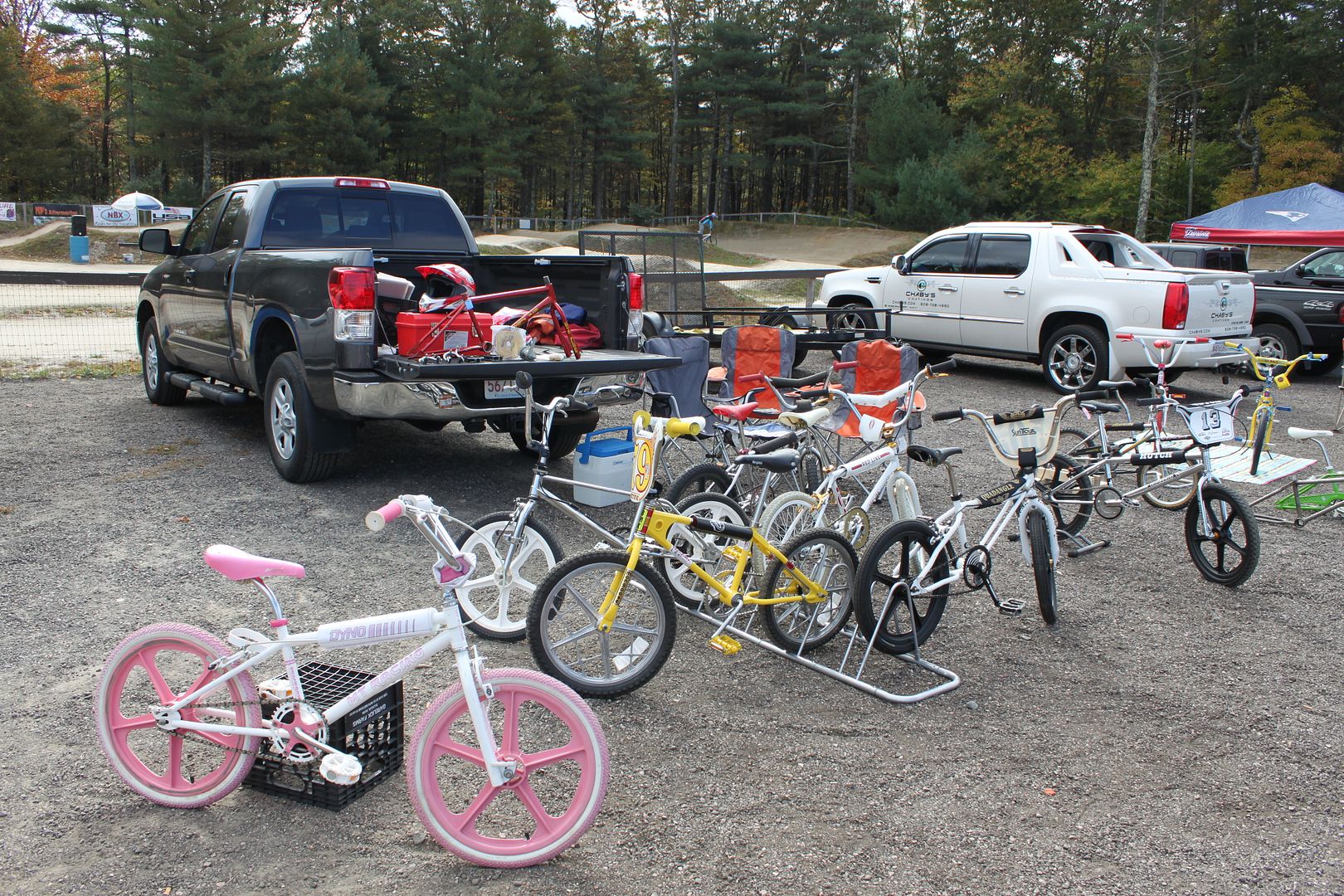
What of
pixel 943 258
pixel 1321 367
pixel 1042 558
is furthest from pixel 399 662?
pixel 1321 367

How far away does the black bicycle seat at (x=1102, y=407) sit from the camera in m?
5.66

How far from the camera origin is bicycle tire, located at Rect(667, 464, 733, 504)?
503 centimetres

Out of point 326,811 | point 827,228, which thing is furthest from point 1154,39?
point 326,811

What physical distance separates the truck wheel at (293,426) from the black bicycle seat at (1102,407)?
449 cm

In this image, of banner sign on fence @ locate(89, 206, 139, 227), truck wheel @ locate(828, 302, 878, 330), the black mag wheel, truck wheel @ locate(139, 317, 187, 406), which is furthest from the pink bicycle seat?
banner sign on fence @ locate(89, 206, 139, 227)

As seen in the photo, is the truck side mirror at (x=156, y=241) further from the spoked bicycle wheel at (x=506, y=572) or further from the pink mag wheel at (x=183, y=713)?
the pink mag wheel at (x=183, y=713)

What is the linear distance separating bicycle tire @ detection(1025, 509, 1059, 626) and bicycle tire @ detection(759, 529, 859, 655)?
82 cm

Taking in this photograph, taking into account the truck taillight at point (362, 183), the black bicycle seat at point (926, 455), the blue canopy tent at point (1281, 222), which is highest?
the blue canopy tent at point (1281, 222)

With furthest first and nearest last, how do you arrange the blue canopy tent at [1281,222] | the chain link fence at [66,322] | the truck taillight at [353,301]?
the blue canopy tent at [1281,222] → the chain link fence at [66,322] → the truck taillight at [353,301]

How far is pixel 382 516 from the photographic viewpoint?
9.00 feet

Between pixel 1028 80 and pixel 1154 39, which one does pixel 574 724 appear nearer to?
pixel 1154 39

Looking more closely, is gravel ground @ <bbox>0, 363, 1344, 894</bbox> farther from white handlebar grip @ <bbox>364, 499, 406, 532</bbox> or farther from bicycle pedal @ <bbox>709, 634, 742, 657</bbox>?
white handlebar grip @ <bbox>364, 499, 406, 532</bbox>

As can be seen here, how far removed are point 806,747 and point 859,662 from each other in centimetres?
87

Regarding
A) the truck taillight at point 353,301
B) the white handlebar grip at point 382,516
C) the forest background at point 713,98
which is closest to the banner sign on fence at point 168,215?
the forest background at point 713,98
